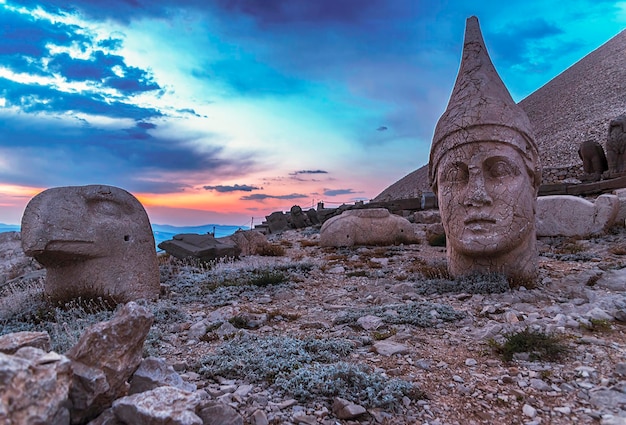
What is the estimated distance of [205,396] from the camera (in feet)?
10.5

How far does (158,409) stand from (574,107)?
61003 millimetres

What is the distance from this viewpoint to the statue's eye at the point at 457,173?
704cm

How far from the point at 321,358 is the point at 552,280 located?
4889mm

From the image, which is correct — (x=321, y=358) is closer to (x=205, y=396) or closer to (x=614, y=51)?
(x=205, y=396)

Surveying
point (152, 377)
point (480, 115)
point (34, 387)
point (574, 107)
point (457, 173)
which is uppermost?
point (574, 107)

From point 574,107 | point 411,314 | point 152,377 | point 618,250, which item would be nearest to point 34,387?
point 152,377

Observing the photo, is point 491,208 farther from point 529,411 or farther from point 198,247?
point 198,247

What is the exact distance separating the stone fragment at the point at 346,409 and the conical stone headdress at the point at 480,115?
5.06 meters

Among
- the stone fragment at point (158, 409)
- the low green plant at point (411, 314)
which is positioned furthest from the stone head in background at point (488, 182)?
the stone fragment at point (158, 409)

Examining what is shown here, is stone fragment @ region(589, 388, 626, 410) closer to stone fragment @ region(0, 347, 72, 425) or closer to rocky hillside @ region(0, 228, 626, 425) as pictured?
rocky hillside @ region(0, 228, 626, 425)

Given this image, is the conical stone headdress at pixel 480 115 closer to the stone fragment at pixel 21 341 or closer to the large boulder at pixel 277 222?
the stone fragment at pixel 21 341

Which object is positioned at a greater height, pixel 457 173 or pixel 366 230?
pixel 457 173

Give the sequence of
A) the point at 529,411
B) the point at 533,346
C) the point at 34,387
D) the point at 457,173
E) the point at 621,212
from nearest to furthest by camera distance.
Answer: the point at 34,387, the point at 529,411, the point at 533,346, the point at 457,173, the point at 621,212

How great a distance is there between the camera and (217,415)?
256 cm
